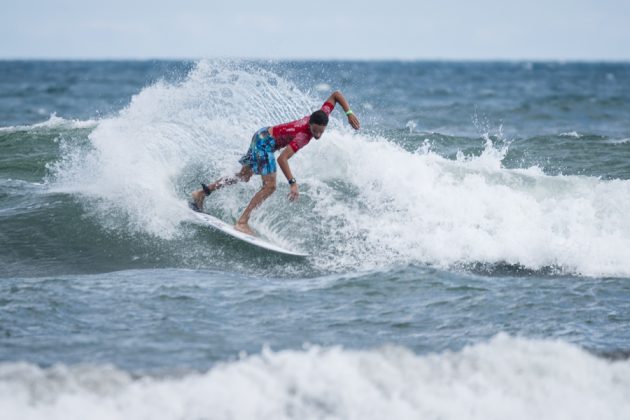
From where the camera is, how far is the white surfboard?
9.09 m

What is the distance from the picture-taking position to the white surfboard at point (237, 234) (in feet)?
29.8

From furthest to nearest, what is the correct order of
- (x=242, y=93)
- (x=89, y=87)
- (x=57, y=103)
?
(x=89, y=87) → (x=57, y=103) → (x=242, y=93)

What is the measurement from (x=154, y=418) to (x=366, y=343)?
1954 millimetres

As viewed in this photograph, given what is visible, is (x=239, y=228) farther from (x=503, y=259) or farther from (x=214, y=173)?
(x=503, y=259)

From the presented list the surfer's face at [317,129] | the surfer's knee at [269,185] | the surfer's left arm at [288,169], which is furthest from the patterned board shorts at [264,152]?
the surfer's face at [317,129]

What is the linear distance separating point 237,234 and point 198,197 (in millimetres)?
1025

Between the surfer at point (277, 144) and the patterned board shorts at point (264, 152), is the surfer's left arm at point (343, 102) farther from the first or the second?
the patterned board shorts at point (264, 152)

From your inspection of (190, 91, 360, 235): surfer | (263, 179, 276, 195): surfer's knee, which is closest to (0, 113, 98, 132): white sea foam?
(190, 91, 360, 235): surfer

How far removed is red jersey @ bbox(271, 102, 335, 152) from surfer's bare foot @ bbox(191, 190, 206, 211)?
51.3 inches

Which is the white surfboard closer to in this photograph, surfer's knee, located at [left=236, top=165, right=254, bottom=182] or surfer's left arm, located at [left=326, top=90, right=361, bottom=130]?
surfer's knee, located at [left=236, top=165, right=254, bottom=182]

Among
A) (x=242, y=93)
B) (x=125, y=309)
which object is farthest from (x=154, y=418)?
(x=242, y=93)

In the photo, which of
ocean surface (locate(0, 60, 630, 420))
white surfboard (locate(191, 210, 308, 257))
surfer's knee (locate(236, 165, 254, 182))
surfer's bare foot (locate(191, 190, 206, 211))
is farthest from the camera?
surfer's bare foot (locate(191, 190, 206, 211))

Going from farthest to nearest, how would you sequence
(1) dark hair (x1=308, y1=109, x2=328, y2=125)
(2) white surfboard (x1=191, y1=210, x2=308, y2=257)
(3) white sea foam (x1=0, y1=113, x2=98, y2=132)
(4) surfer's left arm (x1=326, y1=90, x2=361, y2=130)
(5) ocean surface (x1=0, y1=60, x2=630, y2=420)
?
(3) white sea foam (x1=0, y1=113, x2=98, y2=132) → (4) surfer's left arm (x1=326, y1=90, x2=361, y2=130) → (2) white surfboard (x1=191, y1=210, x2=308, y2=257) → (1) dark hair (x1=308, y1=109, x2=328, y2=125) → (5) ocean surface (x1=0, y1=60, x2=630, y2=420)

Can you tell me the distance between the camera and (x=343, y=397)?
221 inches
